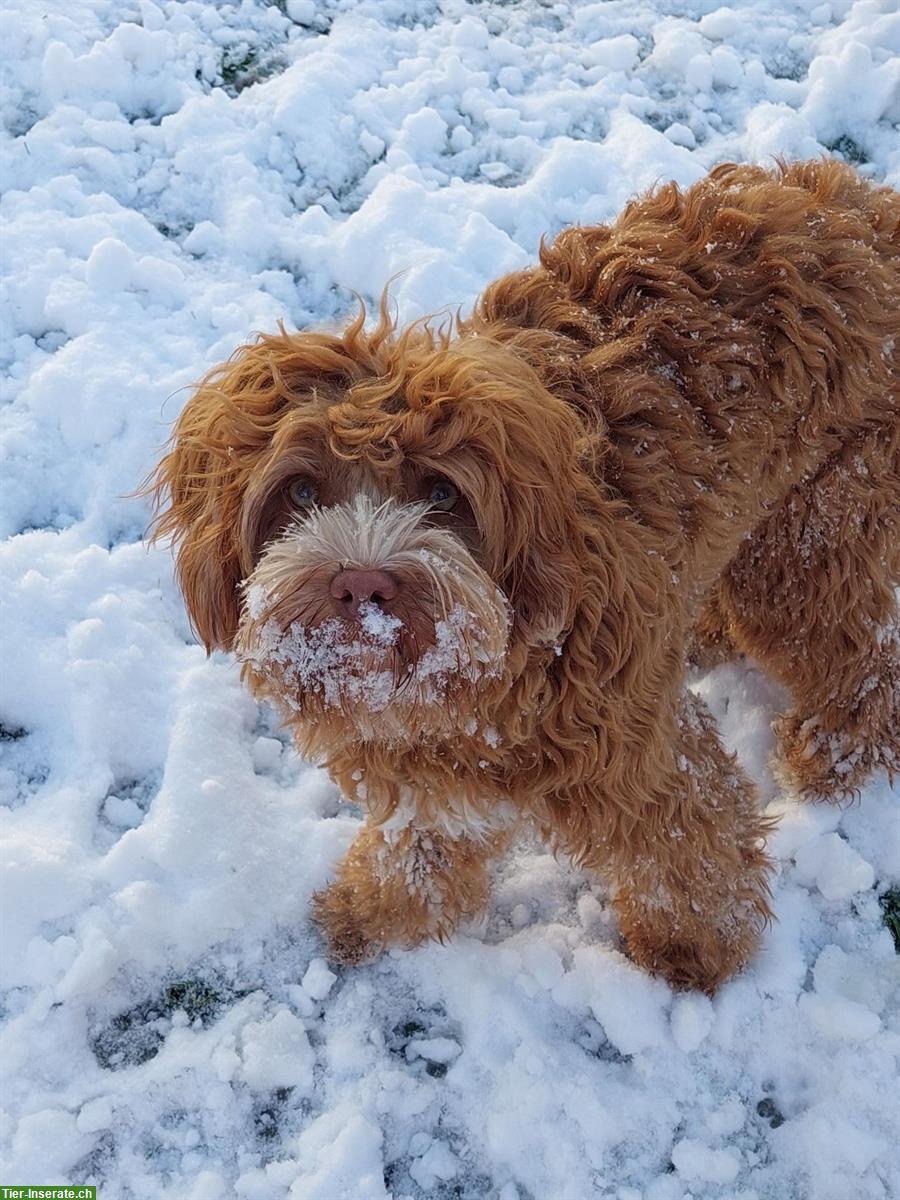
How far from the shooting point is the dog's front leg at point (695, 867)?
264cm

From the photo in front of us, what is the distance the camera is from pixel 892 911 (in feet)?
10.6

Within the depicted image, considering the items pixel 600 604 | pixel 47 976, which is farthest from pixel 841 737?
pixel 47 976

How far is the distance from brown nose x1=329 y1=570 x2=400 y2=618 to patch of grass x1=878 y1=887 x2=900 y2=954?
7.14 ft

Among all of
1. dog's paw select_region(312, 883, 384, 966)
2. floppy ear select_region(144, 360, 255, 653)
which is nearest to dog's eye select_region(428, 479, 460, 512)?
floppy ear select_region(144, 360, 255, 653)

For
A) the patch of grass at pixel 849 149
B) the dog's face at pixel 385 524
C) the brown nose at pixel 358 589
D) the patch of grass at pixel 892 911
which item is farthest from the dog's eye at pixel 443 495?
the patch of grass at pixel 849 149

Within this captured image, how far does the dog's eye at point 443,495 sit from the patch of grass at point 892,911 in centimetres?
212

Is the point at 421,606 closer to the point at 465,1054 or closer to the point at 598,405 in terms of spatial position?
the point at 598,405

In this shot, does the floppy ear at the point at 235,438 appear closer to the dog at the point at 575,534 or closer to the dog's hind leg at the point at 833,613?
the dog at the point at 575,534

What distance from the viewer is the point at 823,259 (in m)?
2.61

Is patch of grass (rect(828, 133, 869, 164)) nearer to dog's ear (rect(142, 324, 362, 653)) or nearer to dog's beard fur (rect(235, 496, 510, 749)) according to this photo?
dog's ear (rect(142, 324, 362, 653))

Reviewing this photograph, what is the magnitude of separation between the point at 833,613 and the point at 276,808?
1.83 meters

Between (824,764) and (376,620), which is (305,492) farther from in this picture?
(824,764)

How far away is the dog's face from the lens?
2.00m

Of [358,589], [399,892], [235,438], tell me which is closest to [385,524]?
[358,589]
